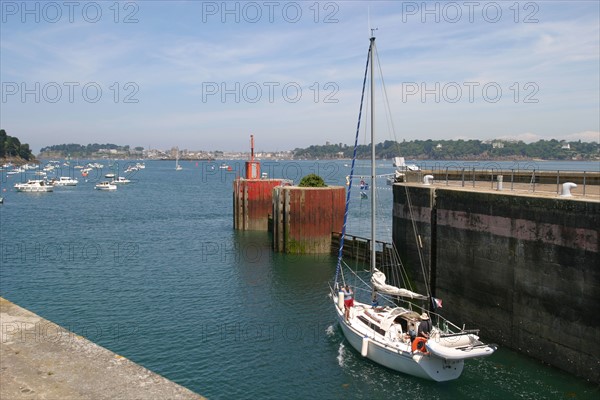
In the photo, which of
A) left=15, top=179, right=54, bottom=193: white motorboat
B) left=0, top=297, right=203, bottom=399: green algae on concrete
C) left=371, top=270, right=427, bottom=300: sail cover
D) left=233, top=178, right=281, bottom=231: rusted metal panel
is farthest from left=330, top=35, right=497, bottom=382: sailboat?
left=15, top=179, right=54, bottom=193: white motorboat

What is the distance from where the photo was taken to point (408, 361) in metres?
21.0

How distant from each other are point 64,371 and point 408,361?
12823mm

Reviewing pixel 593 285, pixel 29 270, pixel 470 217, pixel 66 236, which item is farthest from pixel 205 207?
pixel 593 285

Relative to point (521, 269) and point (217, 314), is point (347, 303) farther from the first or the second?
point (217, 314)

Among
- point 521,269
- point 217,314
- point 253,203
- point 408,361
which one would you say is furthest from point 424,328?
point 253,203

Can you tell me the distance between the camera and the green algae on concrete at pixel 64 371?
46.1 feet

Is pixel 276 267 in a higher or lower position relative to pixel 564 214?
lower

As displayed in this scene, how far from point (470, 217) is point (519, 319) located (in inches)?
205

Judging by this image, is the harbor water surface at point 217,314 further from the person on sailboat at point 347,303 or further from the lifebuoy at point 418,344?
the person on sailboat at point 347,303

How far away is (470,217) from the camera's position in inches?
973

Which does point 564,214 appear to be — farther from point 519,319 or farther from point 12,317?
point 12,317

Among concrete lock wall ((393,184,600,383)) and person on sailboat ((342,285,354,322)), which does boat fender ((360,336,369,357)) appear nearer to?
person on sailboat ((342,285,354,322))

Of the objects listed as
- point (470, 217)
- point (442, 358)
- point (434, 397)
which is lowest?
point (434, 397)

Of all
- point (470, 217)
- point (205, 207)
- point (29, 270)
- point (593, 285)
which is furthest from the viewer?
point (205, 207)
